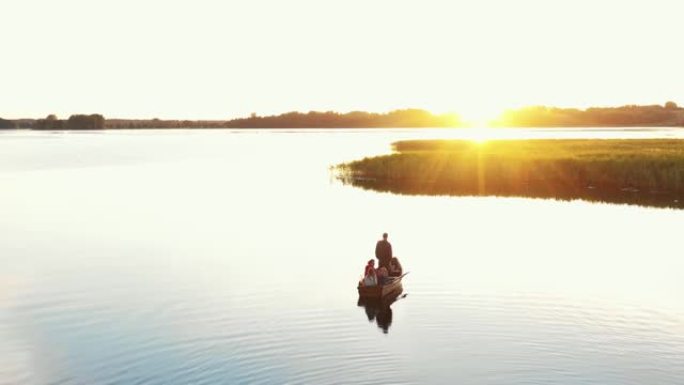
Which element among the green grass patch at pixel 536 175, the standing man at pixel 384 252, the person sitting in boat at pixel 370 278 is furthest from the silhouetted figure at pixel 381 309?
the green grass patch at pixel 536 175

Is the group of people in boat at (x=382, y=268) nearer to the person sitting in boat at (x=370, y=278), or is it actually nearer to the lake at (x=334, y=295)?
the person sitting in boat at (x=370, y=278)

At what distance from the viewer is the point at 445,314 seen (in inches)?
1078

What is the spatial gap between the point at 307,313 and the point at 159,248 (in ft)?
55.5

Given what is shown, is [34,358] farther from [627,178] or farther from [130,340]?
[627,178]

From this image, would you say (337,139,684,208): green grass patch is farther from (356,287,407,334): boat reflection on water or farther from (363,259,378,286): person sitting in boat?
(363,259,378,286): person sitting in boat

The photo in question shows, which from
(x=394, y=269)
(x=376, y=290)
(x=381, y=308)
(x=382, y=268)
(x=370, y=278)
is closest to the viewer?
(x=381, y=308)

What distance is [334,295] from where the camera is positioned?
30.3 meters

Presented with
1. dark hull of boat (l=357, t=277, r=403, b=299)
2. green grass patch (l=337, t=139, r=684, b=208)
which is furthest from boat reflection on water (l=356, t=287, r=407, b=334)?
green grass patch (l=337, t=139, r=684, b=208)

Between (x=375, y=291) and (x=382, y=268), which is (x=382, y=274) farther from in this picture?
(x=375, y=291)

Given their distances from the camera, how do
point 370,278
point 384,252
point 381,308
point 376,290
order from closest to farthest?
point 381,308 → point 376,290 → point 370,278 → point 384,252

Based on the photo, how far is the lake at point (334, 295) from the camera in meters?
21.3

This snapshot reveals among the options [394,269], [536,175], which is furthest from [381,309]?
[536,175]

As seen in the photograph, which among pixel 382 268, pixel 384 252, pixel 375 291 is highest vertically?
pixel 384 252

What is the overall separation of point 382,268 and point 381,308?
2290 mm
